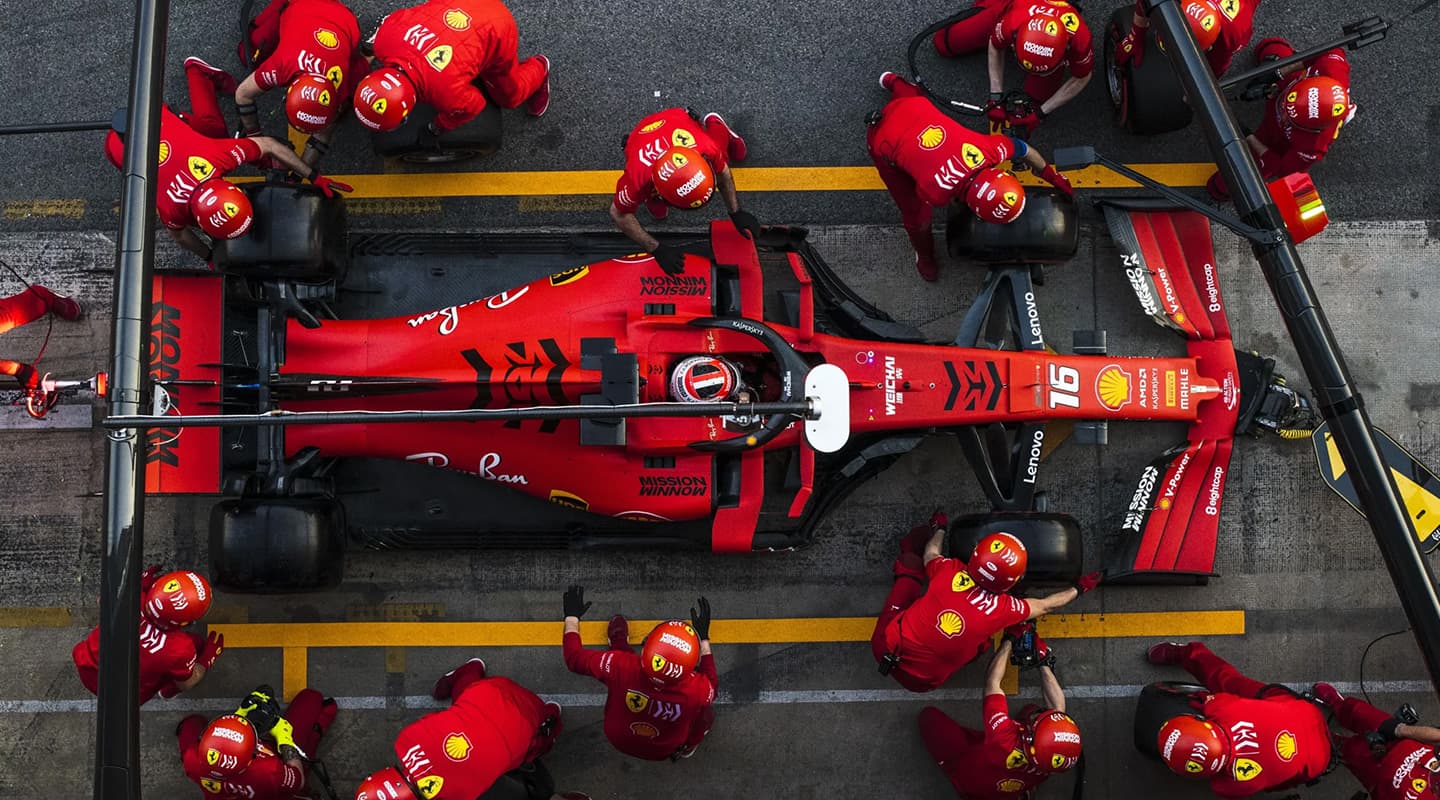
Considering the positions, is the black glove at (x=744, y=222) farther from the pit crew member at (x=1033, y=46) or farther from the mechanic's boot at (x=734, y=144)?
the pit crew member at (x=1033, y=46)

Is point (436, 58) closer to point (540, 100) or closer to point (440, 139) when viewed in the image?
point (440, 139)

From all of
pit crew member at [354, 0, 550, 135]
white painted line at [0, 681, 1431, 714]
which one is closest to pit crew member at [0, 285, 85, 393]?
white painted line at [0, 681, 1431, 714]

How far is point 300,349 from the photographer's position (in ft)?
20.6

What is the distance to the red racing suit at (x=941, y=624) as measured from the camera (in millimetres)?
6219

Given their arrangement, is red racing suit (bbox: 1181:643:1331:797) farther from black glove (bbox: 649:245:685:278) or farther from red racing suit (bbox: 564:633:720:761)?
black glove (bbox: 649:245:685:278)

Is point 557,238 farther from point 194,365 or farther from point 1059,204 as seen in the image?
point 1059,204

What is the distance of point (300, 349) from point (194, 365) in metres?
0.88

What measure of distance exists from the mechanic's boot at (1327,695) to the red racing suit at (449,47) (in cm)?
682

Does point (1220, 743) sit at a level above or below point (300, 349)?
below

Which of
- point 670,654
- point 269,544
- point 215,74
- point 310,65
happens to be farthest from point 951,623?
point 215,74

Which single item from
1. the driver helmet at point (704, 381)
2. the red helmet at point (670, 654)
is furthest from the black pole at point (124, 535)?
the driver helmet at point (704, 381)

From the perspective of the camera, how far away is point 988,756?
20.9 ft

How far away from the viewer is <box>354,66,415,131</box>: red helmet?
5.91m

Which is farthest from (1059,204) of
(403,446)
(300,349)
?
(300,349)
